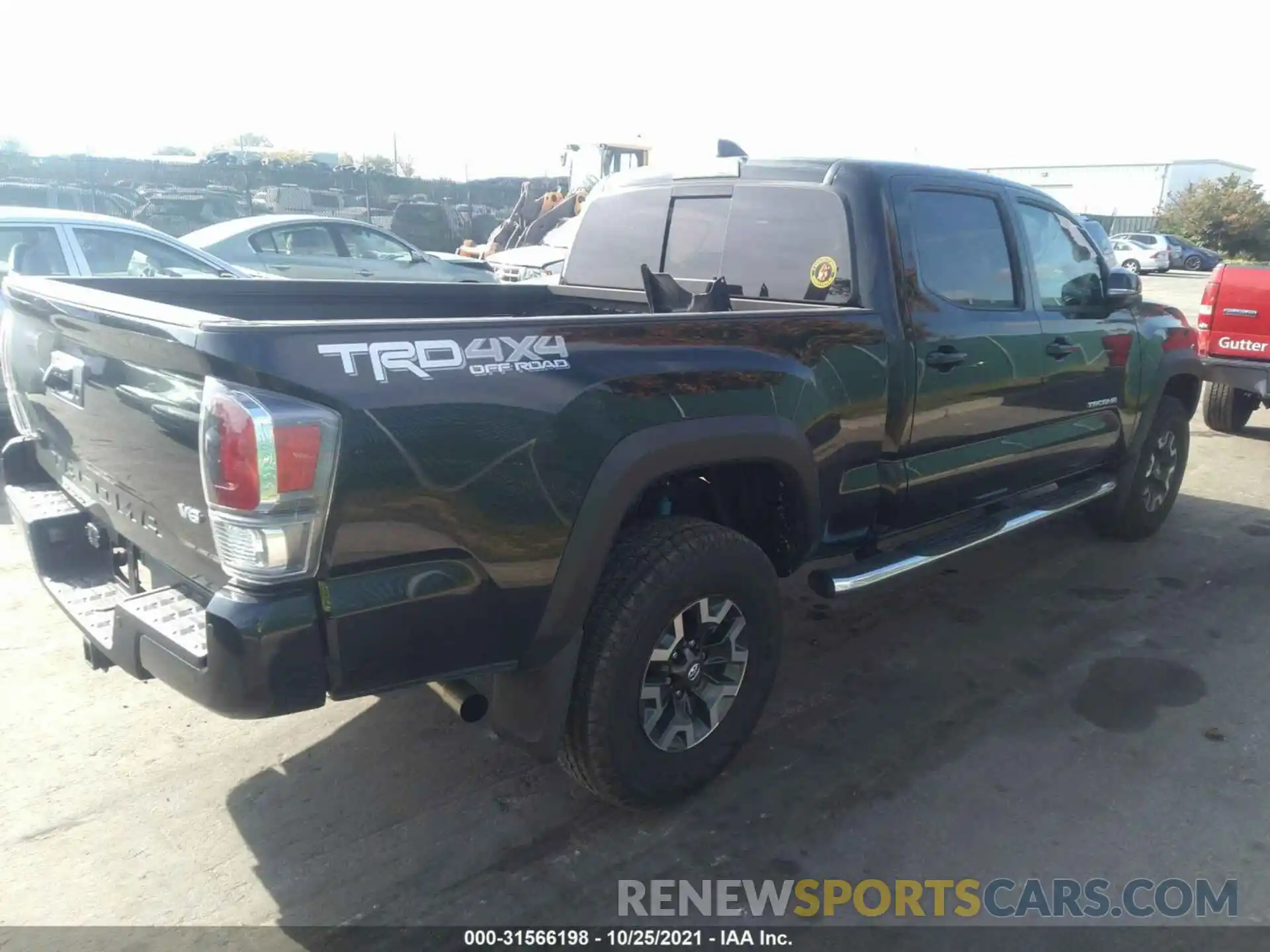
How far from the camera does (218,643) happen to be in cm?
221

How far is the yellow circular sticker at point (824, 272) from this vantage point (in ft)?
12.3

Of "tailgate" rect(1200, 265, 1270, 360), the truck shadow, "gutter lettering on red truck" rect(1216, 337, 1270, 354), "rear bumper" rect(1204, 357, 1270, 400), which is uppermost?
"tailgate" rect(1200, 265, 1270, 360)

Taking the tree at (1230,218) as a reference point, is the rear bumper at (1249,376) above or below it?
below

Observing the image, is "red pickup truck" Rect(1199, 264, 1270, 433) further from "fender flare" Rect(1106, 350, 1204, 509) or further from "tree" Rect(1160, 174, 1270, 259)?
"tree" Rect(1160, 174, 1270, 259)

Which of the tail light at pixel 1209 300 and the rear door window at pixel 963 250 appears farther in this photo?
the tail light at pixel 1209 300

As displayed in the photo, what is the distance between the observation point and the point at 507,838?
2.97m

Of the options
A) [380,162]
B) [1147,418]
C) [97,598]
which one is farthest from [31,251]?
[380,162]

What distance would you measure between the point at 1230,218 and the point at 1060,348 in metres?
44.1

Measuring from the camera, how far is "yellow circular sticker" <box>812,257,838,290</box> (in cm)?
375

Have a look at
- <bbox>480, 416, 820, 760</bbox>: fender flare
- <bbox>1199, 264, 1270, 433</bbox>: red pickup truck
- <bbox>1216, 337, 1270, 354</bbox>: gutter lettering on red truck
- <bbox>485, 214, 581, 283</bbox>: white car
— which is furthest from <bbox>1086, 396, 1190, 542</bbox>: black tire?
<bbox>485, 214, 581, 283</bbox>: white car

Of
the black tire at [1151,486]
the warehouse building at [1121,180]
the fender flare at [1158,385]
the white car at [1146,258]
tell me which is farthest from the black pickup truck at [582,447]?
the warehouse building at [1121,180]

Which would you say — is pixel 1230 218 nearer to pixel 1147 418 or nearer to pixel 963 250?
pixel 1147 418

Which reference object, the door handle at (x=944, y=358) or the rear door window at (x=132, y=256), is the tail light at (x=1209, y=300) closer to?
the door handle at (x=944, y=358)

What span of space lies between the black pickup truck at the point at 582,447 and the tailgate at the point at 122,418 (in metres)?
0.01
